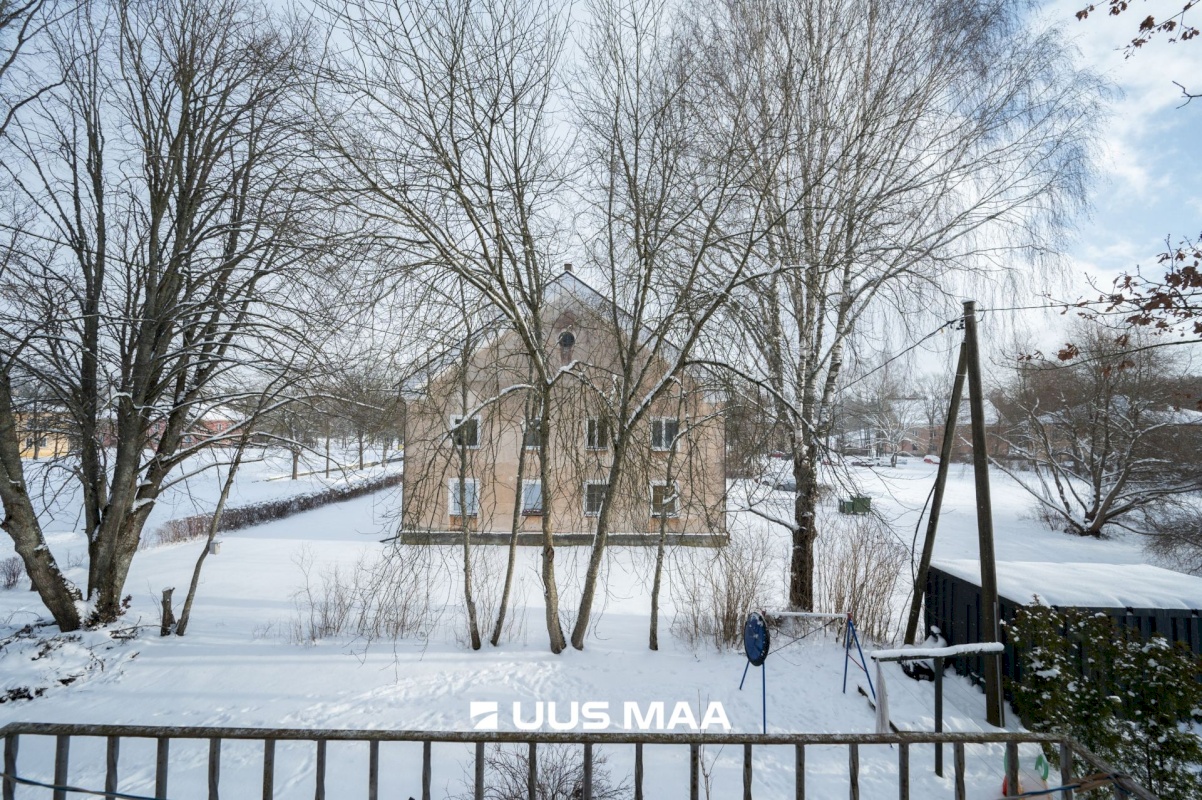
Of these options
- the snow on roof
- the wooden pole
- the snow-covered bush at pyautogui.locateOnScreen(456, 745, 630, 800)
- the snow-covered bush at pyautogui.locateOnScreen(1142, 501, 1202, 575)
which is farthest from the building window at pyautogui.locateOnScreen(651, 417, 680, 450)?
the snow-covered bush at pyautogui.locateOnScreen(1142, 501, 1202, 575)

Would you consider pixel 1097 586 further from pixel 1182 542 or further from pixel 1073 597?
pixel 1182 542

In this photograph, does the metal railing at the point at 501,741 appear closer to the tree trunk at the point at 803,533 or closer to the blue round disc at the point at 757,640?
the blue round disc at the point at 757,640

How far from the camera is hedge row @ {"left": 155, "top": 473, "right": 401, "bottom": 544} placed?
50.3 feet

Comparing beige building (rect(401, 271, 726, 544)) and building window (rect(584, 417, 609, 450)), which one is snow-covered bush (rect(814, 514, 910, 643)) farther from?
building window (rect(584, 417, 609, 450))

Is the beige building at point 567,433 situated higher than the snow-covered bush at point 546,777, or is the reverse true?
the beige building at point 567,433

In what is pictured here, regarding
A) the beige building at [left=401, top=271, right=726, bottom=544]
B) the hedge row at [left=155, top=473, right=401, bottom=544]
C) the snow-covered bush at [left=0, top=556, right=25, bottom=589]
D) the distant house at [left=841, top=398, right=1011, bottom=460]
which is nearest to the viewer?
the beige building at [left=401, top=271, right=726, bottom=544]

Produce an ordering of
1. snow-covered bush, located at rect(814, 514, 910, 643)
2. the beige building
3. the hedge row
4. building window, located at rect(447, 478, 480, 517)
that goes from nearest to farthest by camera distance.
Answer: the beige building → building window, located at rect(447, 478, 480, 517) → snow-covered bush, located at rect(814, 514, 910, 643) → the hedge row

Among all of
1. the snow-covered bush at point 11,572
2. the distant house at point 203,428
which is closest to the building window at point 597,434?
the distant house at point 203,428

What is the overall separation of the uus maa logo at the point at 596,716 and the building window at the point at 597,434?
106 inches

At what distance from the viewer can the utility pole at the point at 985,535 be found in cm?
464

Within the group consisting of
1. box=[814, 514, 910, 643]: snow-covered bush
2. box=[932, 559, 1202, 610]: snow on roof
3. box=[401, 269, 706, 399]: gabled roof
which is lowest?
box=[814, 514, 910, 643]: snow-covered bush

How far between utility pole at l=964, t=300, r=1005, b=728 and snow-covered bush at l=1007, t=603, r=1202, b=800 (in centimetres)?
22

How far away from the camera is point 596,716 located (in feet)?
17.2

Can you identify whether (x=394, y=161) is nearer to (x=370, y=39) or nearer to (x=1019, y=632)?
(x=370, y=39)
